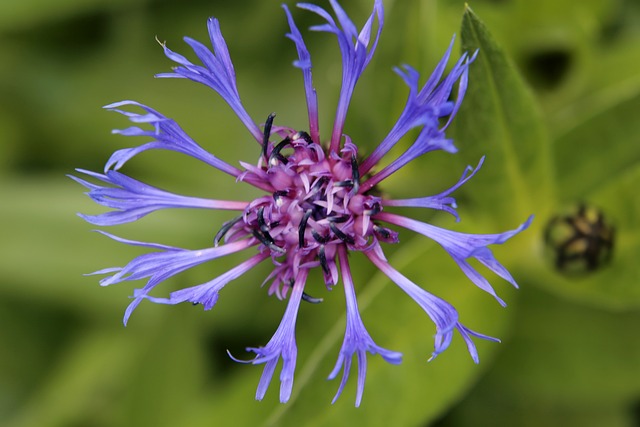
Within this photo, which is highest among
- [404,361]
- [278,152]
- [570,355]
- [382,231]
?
[278,152]

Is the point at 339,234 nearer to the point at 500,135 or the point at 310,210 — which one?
the point at 310,210

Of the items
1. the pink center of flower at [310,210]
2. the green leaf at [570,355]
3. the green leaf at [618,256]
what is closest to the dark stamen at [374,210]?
the pink center of flower at [310,210]

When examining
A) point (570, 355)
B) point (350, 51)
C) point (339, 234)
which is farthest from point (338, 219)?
point (570, 355)

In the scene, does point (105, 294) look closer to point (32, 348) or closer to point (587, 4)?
point (32, 348)

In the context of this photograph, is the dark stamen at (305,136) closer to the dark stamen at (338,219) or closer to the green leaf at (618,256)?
the dark stamen at (338,219)

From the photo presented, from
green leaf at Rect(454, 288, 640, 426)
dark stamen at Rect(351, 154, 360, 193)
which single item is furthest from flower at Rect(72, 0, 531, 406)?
green leaf at Rect(454, 288, 640, 426)

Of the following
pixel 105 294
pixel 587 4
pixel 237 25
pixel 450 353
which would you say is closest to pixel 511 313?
pixel 450 353

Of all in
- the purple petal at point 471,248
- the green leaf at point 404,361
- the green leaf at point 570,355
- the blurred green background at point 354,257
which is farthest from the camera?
the green leaf at point 570,355
